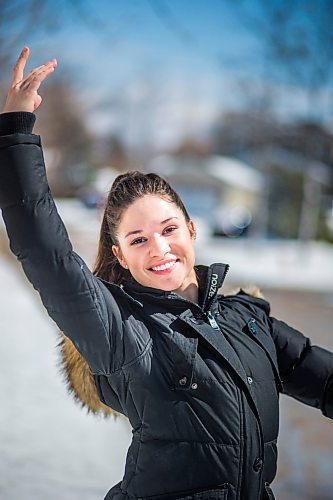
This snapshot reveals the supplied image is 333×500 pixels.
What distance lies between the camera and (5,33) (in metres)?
5.53

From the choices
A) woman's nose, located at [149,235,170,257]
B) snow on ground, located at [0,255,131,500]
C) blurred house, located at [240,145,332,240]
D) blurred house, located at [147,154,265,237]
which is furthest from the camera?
blurred house, located at [147,154,265,237]

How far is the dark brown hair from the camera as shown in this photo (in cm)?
132

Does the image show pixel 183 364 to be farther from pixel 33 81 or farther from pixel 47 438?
pixel 47 438

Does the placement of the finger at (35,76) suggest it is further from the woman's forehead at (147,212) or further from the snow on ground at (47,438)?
the snow on ground at (47,438)

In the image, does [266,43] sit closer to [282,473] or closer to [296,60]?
[296,60]

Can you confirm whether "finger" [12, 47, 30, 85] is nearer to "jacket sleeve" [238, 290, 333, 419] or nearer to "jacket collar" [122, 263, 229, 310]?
"jacket collar" [122, 263, 229, 310]

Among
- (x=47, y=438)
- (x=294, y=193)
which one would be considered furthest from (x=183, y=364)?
(x=294, y=193)

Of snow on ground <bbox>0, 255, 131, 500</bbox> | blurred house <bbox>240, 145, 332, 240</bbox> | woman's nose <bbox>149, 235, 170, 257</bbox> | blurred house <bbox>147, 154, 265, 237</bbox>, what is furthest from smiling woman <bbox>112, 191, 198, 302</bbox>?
blurred house <bbox>147, 154, 265, 237</bbox>

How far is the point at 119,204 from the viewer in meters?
1.33

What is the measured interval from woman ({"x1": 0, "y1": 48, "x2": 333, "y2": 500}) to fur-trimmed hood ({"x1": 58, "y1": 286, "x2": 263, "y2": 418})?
0.25 ft

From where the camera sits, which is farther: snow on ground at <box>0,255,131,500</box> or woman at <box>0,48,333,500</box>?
snow on ground at <box>0,255,131,500</box>

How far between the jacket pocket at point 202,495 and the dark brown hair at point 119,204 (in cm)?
38

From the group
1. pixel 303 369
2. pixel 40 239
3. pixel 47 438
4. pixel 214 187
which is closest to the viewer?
pixel 40 239

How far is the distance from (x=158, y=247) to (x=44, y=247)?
0.23 meters
